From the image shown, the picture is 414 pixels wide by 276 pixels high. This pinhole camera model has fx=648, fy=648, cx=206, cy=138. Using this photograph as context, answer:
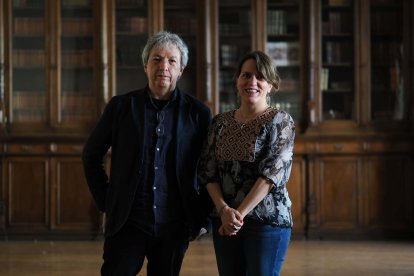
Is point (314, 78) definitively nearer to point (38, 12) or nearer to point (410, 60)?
point (410, 60)

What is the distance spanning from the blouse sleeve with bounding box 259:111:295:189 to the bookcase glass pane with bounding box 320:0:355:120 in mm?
3749

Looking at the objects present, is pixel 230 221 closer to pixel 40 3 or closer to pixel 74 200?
pixel 74 200

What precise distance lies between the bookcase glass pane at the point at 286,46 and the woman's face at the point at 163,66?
3.68 m

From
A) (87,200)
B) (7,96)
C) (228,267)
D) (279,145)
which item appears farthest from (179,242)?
(7,96)

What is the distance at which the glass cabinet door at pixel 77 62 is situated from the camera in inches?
232

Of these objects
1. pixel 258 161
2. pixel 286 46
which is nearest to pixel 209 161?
pixel 258 161

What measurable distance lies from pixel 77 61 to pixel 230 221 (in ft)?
13.6

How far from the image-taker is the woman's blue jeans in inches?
82.5

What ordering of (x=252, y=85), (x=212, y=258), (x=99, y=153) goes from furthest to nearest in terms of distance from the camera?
(x=212, y=258) < (x=99, y=153) < (x=252, y=85)

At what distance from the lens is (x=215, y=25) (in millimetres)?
5863

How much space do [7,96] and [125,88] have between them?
3.51ft

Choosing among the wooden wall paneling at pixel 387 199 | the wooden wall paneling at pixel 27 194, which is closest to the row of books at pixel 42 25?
the wooden wall paneling at pixel 27 194

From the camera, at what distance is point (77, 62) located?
233 inches

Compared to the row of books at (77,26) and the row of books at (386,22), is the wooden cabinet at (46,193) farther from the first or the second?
the row of books at (386,22)
